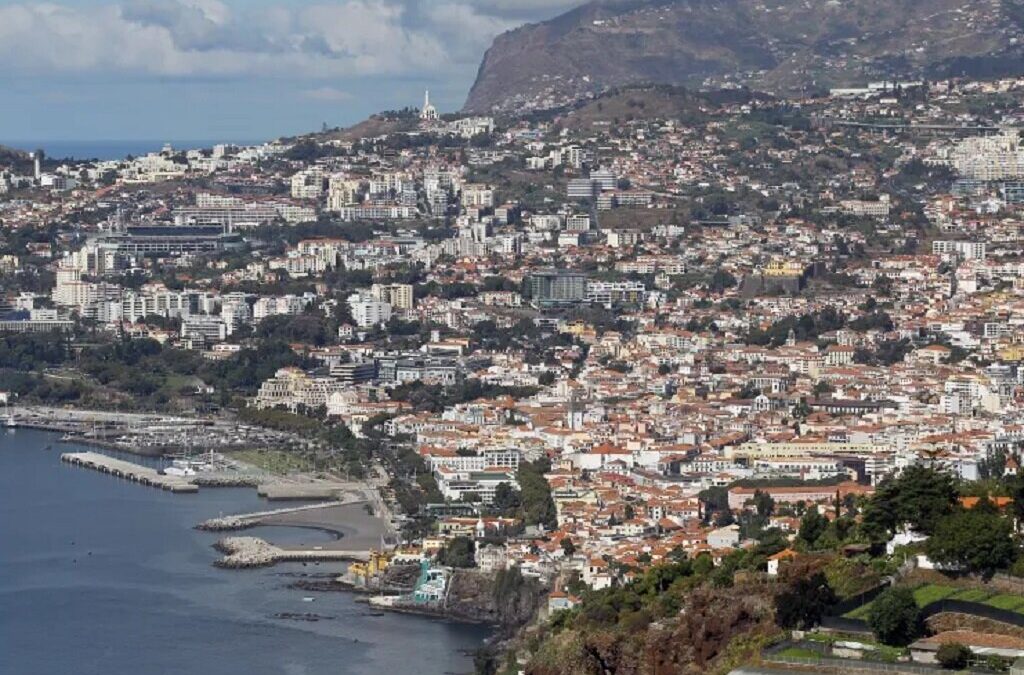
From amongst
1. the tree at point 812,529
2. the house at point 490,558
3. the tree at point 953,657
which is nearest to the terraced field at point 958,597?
the tree at point 953,657

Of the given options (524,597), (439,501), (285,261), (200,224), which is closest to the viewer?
(524,597)

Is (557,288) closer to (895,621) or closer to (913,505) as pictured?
(913,505)

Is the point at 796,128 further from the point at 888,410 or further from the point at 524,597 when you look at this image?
the point at 524,597

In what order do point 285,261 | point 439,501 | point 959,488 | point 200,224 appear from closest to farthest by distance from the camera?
point 959,488 < point 439,501 < point 285,261 < point 200,224

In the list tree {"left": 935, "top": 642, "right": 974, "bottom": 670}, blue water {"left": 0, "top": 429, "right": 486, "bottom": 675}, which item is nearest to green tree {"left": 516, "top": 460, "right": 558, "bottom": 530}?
blue water {"left": 0, "top": 429, "right": 486, "bottom": 675}

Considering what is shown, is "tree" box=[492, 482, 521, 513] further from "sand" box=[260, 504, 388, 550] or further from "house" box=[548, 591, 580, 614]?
"house" box=[548, 591, 580, 614]

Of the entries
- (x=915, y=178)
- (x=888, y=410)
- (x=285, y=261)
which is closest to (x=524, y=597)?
(x=888, y=410)

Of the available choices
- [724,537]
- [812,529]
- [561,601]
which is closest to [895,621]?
[812,529]

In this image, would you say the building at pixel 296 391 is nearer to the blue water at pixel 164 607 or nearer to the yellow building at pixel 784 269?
the blue water at pixel 164 607
